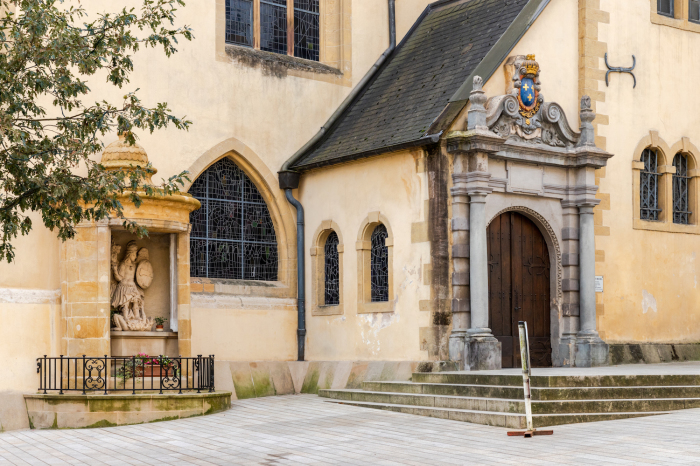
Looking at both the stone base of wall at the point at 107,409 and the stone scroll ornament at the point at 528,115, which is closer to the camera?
the stone base of wall at the point at 107,409

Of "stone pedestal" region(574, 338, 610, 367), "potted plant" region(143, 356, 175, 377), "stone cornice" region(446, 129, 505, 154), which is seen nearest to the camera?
"potted plant" region(143, 356, 175, 377)

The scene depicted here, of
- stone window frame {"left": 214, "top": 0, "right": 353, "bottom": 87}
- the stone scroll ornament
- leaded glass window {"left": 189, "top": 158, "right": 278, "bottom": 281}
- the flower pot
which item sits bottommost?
the flower pot

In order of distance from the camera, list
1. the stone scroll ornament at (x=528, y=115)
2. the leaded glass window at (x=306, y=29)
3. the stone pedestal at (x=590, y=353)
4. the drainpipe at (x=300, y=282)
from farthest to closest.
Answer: the leaded glass window at (x=306, y=29)
the drainpipe at (x=300, y=282)
the stone pedestal at (x=590, y=353)
the stone scroll ornament at (x=528, y=115)

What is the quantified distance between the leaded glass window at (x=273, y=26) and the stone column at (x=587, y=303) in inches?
246

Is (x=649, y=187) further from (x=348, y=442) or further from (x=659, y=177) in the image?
(x=348, y=442)

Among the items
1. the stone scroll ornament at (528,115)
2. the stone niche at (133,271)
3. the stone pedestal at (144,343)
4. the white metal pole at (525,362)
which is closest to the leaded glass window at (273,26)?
the stone niche at (133,271)

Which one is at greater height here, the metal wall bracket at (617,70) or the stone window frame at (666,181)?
the metal wall bracket at (617,70)

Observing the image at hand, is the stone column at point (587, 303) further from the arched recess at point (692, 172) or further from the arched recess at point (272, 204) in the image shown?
the arched recess at point (272, 204)

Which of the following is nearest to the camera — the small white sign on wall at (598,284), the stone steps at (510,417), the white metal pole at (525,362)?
the white metal pole at (525,362)

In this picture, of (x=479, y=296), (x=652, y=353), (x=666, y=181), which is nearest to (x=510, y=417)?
(x=479, y=296)

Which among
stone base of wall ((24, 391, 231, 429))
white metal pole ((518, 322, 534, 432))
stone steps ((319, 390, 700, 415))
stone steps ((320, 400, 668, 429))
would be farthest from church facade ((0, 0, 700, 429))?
white metal pole ((518, 322, 534, 432))

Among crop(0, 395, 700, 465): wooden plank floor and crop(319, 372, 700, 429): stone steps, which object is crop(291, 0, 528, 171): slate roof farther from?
crop(0, 395, 700, 465): wooden plank floor

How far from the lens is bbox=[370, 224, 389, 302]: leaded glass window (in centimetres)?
1706

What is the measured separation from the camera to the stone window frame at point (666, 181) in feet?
60.8
